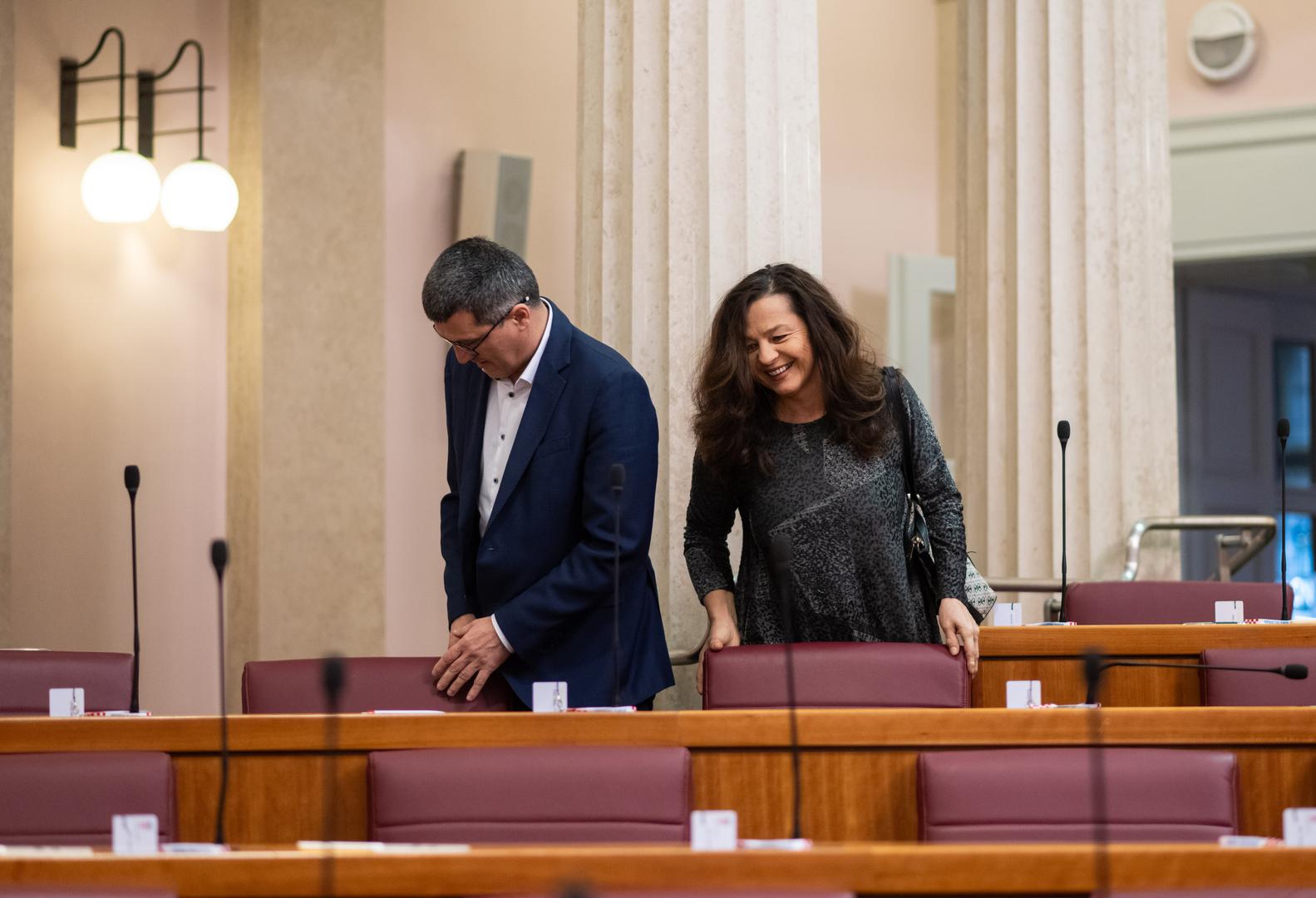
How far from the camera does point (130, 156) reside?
538 centimetres

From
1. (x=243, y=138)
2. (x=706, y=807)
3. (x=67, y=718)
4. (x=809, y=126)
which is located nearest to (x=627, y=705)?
(x=706, y=807)

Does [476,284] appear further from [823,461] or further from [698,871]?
[698,871]

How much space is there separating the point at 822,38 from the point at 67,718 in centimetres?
711

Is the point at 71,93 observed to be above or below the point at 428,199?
above

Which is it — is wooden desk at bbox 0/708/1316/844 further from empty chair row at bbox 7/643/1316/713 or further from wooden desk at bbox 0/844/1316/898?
wooden desk at bbox 0/844/1316/898

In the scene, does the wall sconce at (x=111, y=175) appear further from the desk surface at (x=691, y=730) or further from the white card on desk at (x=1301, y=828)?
the white card on desk at (x=1301, y=828)

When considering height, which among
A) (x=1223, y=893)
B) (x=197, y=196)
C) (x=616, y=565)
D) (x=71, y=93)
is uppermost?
(x=71, y=93)

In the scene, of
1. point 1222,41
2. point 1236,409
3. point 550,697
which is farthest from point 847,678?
point 1236,409

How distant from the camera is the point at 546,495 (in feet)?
10.2

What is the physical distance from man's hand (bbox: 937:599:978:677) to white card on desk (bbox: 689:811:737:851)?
3.81 ft

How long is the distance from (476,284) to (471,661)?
2.22ft

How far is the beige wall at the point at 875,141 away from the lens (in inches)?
354

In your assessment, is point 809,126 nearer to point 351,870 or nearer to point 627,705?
point 627,705

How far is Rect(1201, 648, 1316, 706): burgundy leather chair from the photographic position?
300 cm
